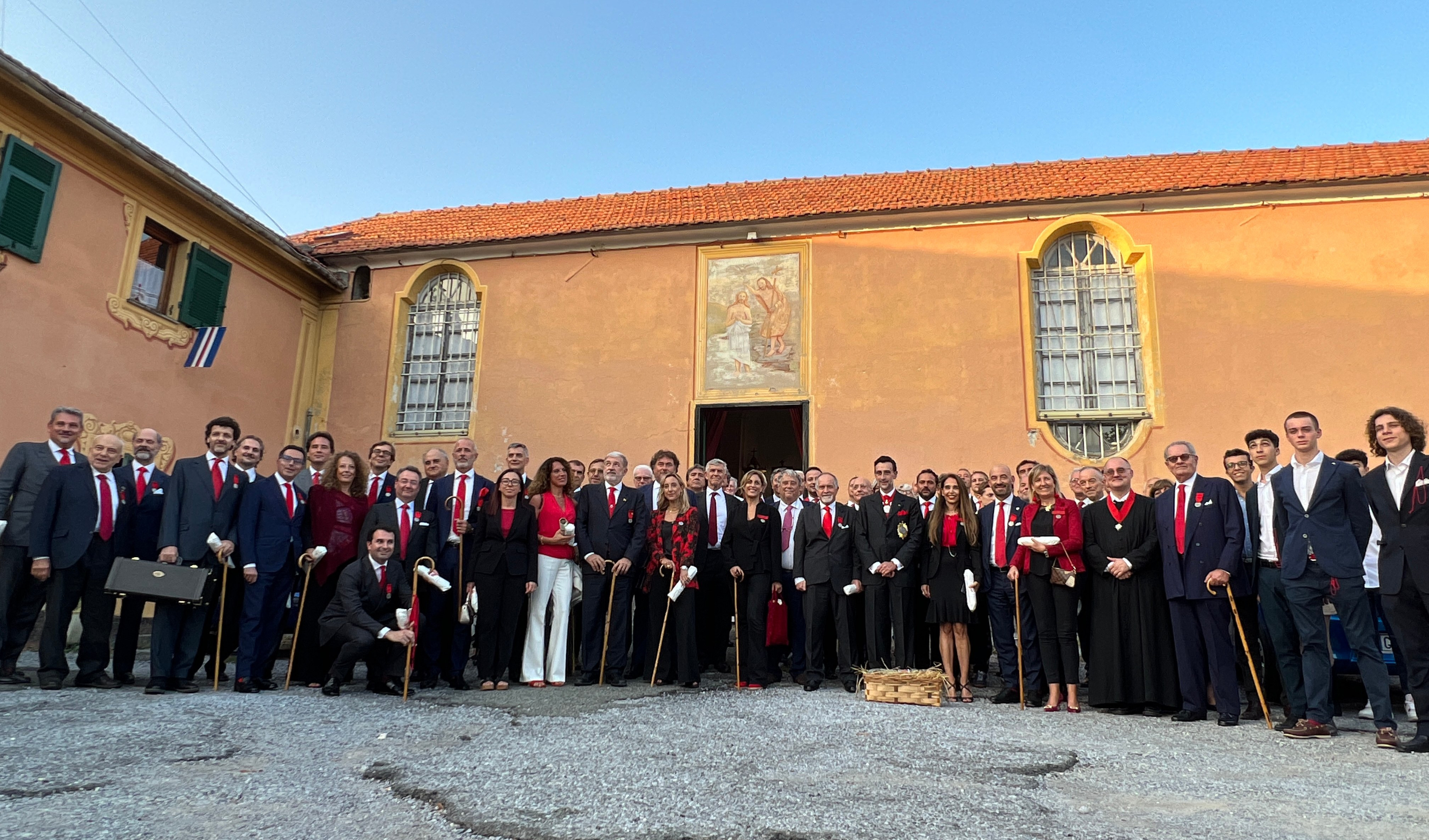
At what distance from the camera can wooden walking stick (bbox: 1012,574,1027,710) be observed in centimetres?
615

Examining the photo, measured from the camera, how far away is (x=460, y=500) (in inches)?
282

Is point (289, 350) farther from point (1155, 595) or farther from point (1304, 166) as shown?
point (1304, 166)

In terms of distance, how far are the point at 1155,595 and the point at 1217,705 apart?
2.69 ft

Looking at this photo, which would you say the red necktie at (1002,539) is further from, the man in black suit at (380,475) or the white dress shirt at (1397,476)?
the man in black suit at (380,475)

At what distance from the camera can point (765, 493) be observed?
7902mm

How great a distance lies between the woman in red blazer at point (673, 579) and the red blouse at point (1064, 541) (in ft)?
8.69

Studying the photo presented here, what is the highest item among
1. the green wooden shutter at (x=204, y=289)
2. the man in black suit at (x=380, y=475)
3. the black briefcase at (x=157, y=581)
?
the green wooden shutter at (x=204, y=289)

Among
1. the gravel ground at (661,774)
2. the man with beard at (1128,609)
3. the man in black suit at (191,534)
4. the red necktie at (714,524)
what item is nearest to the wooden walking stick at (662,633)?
the red necktie at (714,524)

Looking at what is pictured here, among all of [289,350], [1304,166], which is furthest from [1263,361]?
[289,350]

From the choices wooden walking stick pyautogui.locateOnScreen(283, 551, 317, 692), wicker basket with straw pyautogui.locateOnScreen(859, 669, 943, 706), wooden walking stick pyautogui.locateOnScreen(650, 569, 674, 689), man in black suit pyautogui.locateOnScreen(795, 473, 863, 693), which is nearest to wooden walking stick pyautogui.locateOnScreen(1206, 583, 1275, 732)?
wicker basket with straw pyautogui.locateOnScreen(859, 669, 943, 706)

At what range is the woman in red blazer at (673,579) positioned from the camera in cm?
692

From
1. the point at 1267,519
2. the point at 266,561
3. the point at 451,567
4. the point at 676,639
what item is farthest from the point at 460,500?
the point at 1267,519

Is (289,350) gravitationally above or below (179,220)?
below

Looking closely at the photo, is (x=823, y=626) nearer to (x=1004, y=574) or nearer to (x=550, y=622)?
(x=1004, y=574)
